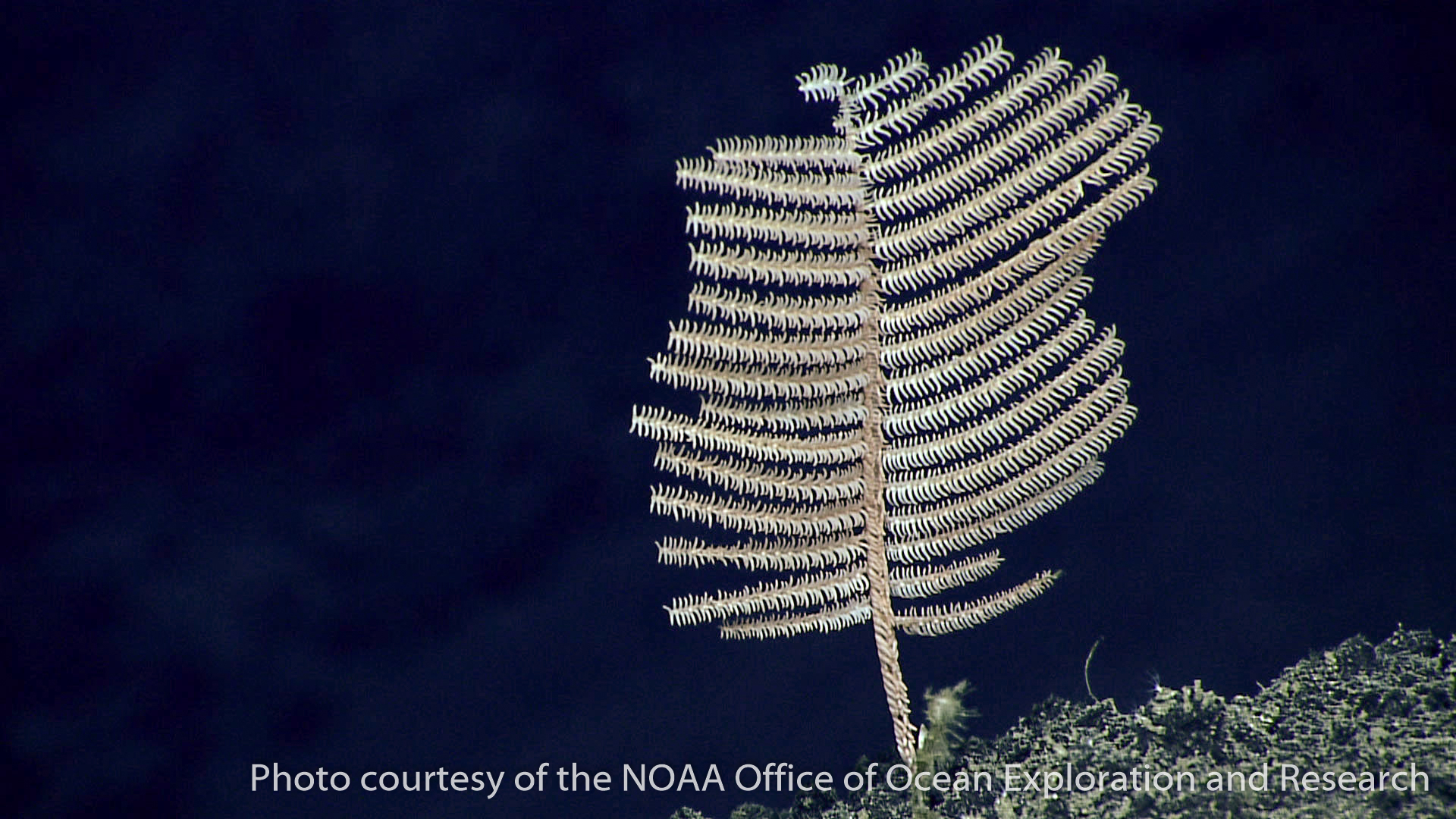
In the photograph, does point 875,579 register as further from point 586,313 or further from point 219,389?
point 219,389

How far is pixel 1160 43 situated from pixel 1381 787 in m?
1.58

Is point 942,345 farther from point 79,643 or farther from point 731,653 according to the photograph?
point 79,643

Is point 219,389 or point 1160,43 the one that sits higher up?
point 1160,43

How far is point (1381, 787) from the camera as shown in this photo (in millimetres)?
2480

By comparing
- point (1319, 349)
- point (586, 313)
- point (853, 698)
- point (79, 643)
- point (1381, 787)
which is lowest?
point (1381, 787)

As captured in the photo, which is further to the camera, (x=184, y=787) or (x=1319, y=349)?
(x=1319, y=349)

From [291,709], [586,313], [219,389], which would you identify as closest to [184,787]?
[291,709]

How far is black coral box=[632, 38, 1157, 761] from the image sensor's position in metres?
2.49

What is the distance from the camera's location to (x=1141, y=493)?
3.07m

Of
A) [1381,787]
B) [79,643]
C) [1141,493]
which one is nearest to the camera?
[1381,787]

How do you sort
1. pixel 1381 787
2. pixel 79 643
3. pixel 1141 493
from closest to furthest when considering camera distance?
pixel 1381 787 → pixel 79 643 → pixel 1141 493

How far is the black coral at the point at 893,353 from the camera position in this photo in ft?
8.18

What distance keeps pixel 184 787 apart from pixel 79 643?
0.35 meters

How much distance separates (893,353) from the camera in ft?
8.35
